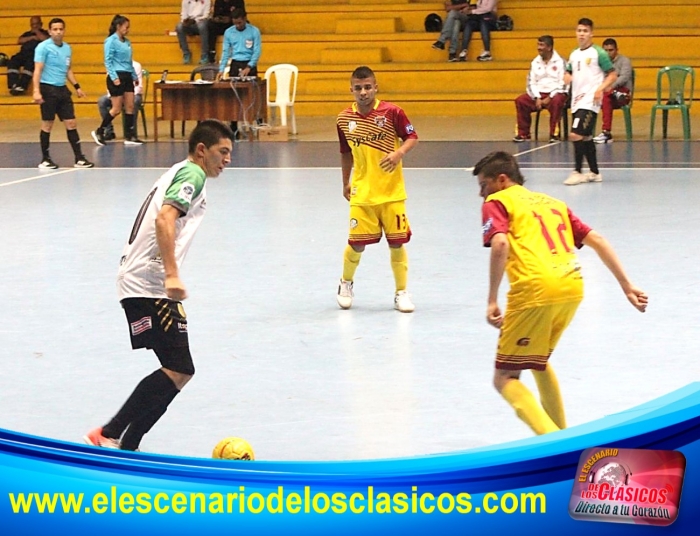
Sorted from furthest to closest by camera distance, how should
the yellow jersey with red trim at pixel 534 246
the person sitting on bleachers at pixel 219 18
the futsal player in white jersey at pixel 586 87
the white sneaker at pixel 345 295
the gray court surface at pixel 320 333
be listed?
the person sitting on bleachers at pixel 219 18, the futsal player in white jersey at pixel 586 87, the white sneaker at pixel 345 295, the gray court surface at pixel 320 333, the yellow jersey with red trim at pixel 534 246

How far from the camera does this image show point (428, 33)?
24.8m

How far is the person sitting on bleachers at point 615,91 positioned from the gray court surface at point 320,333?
6080mm

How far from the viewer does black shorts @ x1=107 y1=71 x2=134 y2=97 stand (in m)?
19.0

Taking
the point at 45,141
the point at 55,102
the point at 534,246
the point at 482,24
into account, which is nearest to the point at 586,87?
the point at 55,102

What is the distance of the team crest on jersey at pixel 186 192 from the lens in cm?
459

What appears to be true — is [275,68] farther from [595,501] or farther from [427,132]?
[595,501]

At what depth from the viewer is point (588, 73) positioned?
13.4 metres

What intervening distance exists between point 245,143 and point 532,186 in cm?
733

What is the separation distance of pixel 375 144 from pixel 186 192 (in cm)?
311

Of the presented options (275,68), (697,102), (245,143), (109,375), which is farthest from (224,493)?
(697,102)

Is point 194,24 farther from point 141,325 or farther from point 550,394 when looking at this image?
point 550,394

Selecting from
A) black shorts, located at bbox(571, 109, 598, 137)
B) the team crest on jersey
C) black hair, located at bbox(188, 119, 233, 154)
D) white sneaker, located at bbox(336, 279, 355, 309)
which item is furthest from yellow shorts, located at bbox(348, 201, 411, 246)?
black shorts, located at bbox(571, 109, 598, 137)

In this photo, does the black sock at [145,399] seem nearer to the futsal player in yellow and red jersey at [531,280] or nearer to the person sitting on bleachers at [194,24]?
the futsal player in yellow and red jersey at [531,280]

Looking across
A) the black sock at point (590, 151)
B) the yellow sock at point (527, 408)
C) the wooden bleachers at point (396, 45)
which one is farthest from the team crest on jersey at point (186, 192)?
the wooden bleachers at point (396, 45)
